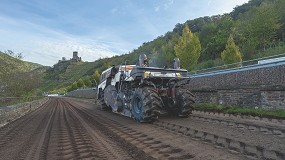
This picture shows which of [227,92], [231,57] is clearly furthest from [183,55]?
[227,92]

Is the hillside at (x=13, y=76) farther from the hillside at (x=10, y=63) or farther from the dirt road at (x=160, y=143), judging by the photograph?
the dirt road at (x=160, y=143)

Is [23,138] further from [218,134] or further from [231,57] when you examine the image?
[231,57]

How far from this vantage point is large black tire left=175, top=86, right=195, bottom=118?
32.1ft

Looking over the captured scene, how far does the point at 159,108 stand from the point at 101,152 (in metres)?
3.92

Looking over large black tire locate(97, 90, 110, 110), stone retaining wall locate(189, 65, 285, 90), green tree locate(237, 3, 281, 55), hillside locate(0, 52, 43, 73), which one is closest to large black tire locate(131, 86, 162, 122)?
stone retaining wall locate(189, 65, 285, 90)

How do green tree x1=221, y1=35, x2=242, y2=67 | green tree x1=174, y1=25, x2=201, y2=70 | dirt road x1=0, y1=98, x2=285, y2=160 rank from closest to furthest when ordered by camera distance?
dirt road x1=0, y1=98, x2=285, y2=160 → green tree x1=221, y1=35, x2=242, y2=67 → green tree x1=174, y1=25, x2=201, y2=70

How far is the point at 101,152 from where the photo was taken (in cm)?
568

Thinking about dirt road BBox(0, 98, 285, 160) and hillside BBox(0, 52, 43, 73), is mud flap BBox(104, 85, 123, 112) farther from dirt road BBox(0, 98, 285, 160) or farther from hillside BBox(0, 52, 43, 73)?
hillside BBox(0, 52, 43, 73)

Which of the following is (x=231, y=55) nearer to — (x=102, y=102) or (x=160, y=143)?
(x=102, y=102)

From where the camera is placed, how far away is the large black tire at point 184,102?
9781 millimetres

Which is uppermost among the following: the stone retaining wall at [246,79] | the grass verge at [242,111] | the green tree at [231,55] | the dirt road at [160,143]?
the green tree at [231,55]

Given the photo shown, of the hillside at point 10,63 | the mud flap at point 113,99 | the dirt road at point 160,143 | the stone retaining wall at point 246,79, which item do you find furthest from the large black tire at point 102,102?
the hillside at point 10,63

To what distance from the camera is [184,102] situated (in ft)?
32.0

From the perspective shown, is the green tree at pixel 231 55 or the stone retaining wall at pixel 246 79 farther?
the green tree at pixel 231 55
